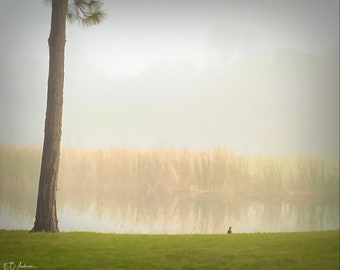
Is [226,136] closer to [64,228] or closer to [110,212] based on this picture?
[110,212]

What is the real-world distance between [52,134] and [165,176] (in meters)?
0.91

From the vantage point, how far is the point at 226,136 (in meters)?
3.38

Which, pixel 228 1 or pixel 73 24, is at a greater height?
pixel 228 1

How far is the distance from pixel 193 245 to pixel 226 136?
875 mm

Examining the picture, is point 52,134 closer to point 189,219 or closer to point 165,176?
point 165,176

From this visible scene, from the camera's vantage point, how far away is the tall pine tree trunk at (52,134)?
10.2 feet

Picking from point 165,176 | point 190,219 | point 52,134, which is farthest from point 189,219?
point 52,134

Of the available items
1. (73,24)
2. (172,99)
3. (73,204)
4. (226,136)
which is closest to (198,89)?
(172,99)

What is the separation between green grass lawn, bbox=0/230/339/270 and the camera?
9.50 feet

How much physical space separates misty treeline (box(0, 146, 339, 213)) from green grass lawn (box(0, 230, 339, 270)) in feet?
0.90

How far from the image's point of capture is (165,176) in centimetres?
333

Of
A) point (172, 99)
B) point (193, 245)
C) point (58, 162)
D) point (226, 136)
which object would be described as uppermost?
point (172, 99)
